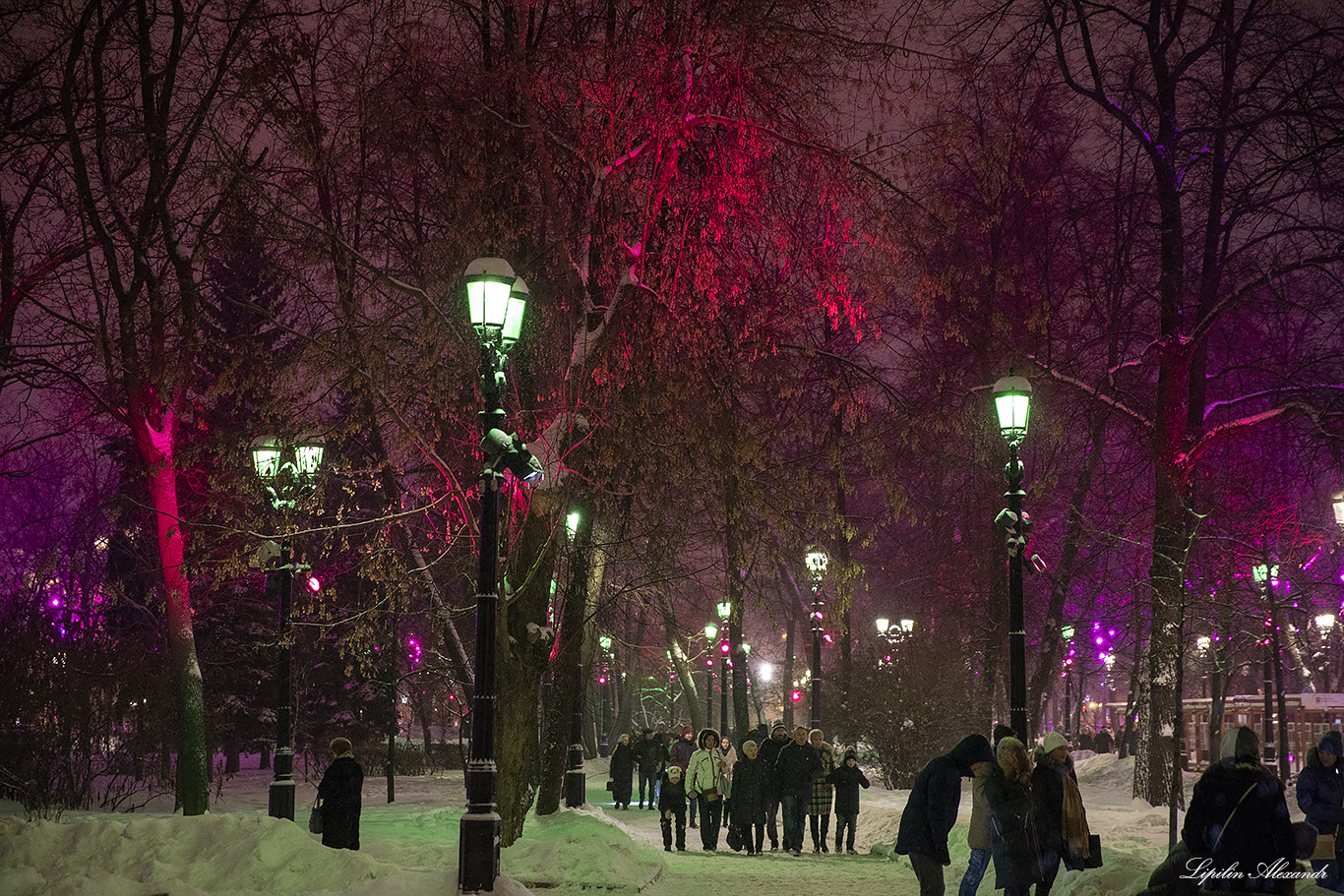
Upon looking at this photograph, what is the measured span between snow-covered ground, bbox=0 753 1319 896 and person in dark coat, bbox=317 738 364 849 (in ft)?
1.35

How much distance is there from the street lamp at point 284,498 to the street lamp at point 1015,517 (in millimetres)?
9023

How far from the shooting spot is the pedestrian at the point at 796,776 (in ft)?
56.2

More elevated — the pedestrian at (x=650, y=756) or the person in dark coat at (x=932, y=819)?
the person in dark coat at (x=932, y=819)

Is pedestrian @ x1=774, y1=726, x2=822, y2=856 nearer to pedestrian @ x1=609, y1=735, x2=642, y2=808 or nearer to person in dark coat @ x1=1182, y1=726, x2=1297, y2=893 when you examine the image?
pedestrian @ x1=609, y1=735, x2=642, y2=808

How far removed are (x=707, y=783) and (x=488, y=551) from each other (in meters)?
9.02

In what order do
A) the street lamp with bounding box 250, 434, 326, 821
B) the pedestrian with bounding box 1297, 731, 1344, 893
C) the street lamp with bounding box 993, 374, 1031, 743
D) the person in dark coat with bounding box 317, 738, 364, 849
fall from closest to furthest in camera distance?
1. the pedestrian with bounding box 1297, 731, 1344, 893
2. the person in dark coat with bounding box 317, 738, 364, 849
3. the street lamp with bounding box 993, 374, 1031, 743
4. the street lamp with bounding box 250, 434, 326, 821

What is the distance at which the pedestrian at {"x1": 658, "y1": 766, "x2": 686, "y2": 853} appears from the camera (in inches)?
692

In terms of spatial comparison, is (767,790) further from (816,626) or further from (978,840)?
(816,626)

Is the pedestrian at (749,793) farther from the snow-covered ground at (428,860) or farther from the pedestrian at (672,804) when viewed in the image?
the pedestrian at (672,804)

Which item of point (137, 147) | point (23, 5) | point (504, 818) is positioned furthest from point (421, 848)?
point (23, 5)

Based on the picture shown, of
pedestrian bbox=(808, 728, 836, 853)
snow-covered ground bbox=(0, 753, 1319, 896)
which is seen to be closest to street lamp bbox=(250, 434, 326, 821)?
snow-covered ground bbox=(0, 753, 1319, 896)

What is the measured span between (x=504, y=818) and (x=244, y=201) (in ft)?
27.5

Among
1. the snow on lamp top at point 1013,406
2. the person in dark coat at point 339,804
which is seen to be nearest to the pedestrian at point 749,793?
the snow on lamp top at point 1013,406

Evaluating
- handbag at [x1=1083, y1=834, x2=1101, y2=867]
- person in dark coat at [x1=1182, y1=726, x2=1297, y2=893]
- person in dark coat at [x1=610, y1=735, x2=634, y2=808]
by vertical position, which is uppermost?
person in dark coat at [x1=1182, y1=726, x2=1297, y2=893]
